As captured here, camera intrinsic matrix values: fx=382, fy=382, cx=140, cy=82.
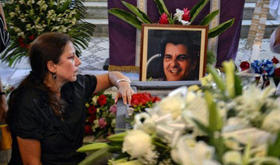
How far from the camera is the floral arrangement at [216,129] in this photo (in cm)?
76

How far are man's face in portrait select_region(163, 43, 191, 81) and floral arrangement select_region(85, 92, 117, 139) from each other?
40cm

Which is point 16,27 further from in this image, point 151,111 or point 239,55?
point 239,55

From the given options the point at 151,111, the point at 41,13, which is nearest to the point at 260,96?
the point at 151,111

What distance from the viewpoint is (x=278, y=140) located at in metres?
0.77

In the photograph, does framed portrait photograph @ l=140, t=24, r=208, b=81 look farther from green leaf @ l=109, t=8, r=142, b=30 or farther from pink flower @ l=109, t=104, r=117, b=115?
green leaf @ l=109, t=8, r=142, b=30

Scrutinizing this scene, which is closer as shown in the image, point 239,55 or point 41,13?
point 41,13

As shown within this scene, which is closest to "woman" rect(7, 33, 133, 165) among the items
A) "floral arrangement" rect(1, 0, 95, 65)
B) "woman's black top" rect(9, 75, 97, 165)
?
"woman's black top" rect(9, 75, 97, 165)

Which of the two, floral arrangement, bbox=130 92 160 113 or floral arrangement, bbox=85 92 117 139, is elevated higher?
floral arrangement, bbox=130 92 160 113

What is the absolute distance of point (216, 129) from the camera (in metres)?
0.81

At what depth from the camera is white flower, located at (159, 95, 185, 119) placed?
86 cm

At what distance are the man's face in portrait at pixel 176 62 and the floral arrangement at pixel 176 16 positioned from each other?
0.40 meters

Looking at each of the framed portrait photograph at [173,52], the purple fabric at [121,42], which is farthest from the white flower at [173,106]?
the purple fabric at [121,42]

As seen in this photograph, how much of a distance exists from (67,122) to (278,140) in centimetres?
123

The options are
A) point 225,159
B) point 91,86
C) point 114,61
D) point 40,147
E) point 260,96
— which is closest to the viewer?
point 225,159
